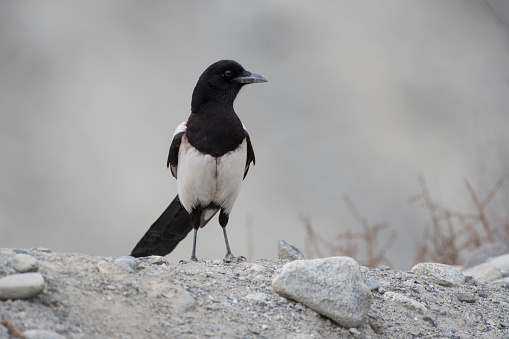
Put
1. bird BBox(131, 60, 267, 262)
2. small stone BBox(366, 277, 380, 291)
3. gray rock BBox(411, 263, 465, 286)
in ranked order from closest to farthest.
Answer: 1. small stone BBox(366, 277, 380, 291)
2. gray rock BBox(411, 263, 465, 286)
3. bird BBox(131, 60, 267, 262)

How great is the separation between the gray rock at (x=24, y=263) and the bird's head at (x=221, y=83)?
2155 millimetres

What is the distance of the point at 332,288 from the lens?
2.93 m

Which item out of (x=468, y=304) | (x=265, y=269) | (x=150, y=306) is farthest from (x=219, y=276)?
(x=468, y=304)

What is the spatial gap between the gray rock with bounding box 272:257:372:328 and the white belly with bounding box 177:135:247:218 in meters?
1.50

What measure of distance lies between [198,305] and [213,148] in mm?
1668

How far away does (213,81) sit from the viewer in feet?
15.3

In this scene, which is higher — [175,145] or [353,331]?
[175,145]

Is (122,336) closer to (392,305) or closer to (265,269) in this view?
(265,269)

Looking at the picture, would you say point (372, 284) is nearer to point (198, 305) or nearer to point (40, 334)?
point (198, 305)

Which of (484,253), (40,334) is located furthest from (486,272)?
(40,334)

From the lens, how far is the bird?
14.5 feet

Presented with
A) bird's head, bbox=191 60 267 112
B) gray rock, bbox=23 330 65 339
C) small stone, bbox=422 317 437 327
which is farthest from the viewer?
bird's head, bbox=191 60 267 112

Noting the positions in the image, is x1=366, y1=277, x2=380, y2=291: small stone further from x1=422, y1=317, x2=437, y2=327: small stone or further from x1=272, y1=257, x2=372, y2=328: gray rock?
x1=272, y1=257, x2=372, y2=328: gray rock

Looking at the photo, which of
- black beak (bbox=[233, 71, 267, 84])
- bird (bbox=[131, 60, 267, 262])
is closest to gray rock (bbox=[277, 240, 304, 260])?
bird (bbox=[131, 60, 267, 262])
